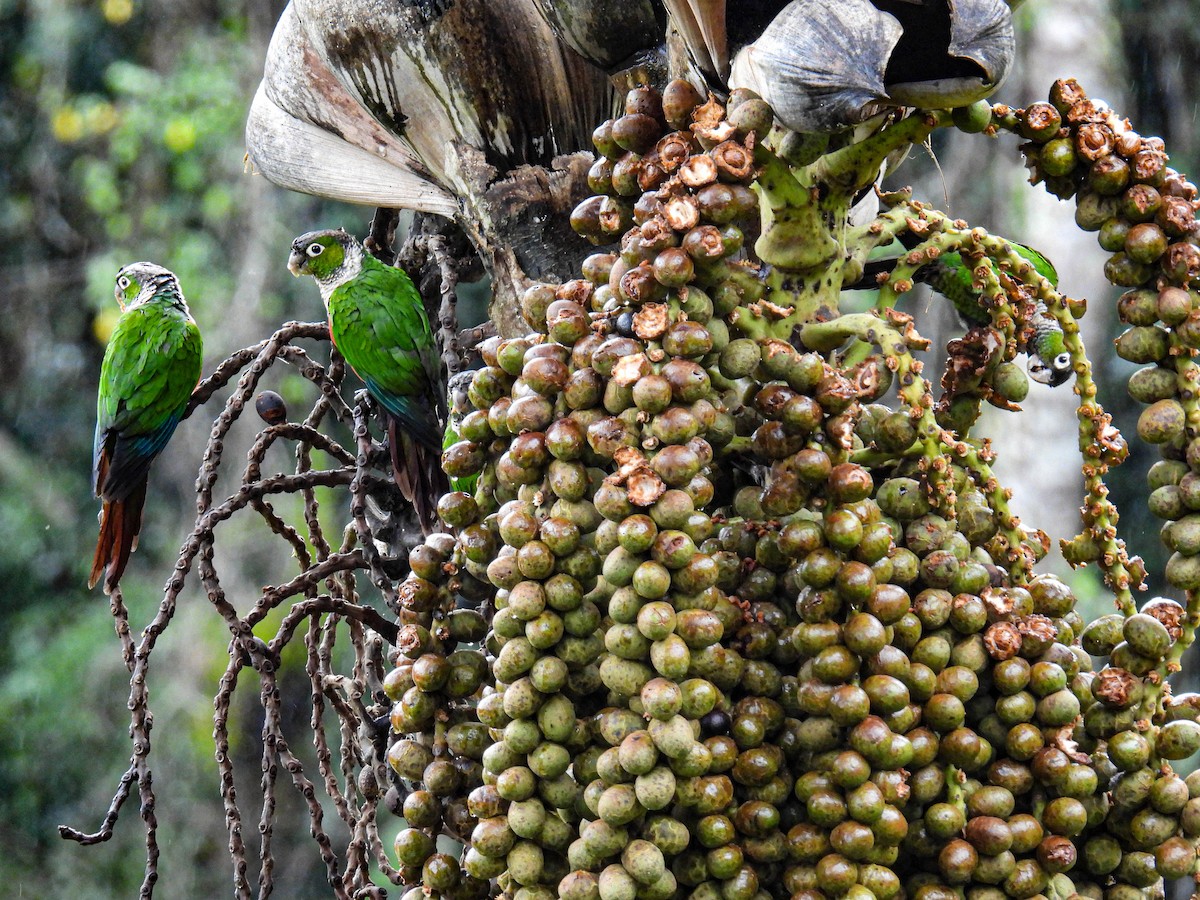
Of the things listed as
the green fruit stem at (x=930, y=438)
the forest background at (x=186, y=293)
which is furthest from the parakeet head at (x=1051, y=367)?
the forest background at (x=186, y=293)

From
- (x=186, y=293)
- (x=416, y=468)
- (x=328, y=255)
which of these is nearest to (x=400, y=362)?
(x=416, y=468)

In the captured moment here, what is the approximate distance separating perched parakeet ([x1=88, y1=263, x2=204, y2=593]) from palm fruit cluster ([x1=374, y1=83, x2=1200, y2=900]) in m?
0.65

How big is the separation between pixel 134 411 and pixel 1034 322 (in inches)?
35.0

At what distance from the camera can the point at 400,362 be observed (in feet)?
4.04

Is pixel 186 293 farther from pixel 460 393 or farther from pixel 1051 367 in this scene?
pixel 1051 367

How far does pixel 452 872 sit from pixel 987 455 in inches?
15.9

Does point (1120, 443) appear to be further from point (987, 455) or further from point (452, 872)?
point (452, 872)

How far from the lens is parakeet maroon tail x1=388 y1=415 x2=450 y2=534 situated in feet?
3.73

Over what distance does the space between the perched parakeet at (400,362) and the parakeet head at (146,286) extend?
0.72 feet

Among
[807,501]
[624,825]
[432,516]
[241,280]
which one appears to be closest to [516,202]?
[432,516]

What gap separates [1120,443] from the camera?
0.73 meters

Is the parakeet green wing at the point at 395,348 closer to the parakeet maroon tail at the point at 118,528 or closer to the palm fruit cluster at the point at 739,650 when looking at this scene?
the parakeet maroon tail at the point at 118,528

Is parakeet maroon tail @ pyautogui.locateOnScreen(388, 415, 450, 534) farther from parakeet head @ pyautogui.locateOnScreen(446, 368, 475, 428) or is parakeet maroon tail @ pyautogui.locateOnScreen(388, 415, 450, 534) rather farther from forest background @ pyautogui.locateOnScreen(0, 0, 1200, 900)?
forest background @ pyautogui.locateOnScreen(0, 0, 1200, 900)

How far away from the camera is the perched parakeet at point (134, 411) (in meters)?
1.26
